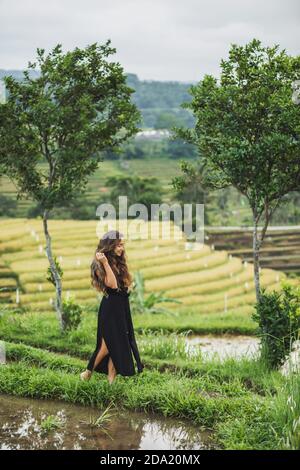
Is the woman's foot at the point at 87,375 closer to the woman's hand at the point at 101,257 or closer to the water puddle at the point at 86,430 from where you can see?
the water puddle at the point at 86,430

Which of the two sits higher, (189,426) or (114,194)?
(114,194)

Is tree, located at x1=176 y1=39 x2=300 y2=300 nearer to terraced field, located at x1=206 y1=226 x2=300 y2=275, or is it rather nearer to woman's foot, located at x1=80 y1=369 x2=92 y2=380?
woman's foot, located at x1=80 y1=369 x2=92 y2=380

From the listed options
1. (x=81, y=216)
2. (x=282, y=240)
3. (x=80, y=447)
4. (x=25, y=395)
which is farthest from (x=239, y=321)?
(x=81, y=216)

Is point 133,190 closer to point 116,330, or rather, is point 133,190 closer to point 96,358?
point 96,358

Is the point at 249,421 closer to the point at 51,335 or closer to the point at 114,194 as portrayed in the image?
the point at 51,335

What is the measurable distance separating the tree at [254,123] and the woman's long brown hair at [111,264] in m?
2.96

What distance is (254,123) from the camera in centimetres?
1005

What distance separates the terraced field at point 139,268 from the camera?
79.8 feet

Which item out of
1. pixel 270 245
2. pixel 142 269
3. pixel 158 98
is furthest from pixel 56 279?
pixel 158 98

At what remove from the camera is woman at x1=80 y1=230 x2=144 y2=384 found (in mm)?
7684

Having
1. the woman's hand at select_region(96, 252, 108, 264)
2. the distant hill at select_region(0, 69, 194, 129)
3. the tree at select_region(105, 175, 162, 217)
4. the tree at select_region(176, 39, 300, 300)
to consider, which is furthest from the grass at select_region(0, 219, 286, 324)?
the distant hill at select_region(0, 69, 194, 129)

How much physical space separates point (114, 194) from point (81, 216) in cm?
354

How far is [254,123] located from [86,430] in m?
5.71

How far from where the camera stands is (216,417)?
23.4ft
